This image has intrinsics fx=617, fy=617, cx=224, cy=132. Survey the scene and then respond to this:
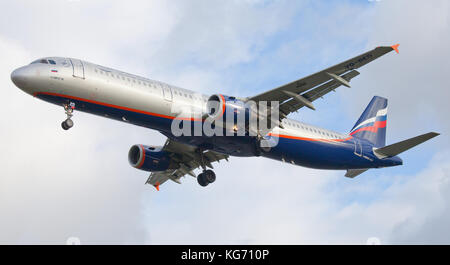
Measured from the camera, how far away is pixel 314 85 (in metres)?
38.4

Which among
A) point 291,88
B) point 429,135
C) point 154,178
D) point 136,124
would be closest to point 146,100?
point 136,124

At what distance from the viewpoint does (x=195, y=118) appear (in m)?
39.0

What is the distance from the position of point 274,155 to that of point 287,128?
2.16 metres

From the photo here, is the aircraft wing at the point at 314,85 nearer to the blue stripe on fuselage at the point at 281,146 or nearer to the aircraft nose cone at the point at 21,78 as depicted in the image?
the blue stripe on fuselage at the point at 281,146

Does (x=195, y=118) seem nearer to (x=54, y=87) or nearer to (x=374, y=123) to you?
(x=54, y=87)

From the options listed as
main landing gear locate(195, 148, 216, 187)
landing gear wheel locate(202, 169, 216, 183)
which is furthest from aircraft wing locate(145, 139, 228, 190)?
landing gear wheel locate(202, 169, 216, 183)

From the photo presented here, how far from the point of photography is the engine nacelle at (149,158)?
149ft

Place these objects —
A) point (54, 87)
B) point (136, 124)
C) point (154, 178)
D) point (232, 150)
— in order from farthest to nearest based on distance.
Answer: point (154, 178) < point (232, 150) < point (136, 124) < point (54, 87)

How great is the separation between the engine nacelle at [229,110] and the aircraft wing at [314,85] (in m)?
1.13

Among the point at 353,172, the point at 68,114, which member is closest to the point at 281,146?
the point at 353,172

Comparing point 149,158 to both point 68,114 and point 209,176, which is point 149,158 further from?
point 68,114

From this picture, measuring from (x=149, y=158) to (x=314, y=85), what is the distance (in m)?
14.1

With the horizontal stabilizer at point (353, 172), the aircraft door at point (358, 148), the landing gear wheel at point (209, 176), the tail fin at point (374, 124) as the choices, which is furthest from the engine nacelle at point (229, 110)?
the tail fin at point (374, 124)

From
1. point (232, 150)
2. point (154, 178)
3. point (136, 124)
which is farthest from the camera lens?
point (154, 178)
